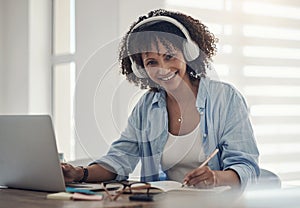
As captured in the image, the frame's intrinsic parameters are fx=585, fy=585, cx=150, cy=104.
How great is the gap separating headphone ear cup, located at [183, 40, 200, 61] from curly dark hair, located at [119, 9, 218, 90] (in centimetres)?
1

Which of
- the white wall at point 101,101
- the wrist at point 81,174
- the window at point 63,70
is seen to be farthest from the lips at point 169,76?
the window at point 63,70

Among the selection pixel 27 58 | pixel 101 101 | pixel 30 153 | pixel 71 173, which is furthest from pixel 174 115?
pixel 27 58

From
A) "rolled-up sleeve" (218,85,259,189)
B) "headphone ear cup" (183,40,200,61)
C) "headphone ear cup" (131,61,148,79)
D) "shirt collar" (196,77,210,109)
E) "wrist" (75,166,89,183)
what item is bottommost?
"wrist" (75,166,89,183)

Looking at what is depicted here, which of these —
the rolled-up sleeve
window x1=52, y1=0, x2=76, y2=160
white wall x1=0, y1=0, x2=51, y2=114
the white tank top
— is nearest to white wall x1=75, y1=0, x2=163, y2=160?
the white tank top

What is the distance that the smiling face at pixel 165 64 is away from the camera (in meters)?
1.37

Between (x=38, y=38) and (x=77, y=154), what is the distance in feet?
3.10

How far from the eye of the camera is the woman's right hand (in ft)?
4.66

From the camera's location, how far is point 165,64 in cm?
138

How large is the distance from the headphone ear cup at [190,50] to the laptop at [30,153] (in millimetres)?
404

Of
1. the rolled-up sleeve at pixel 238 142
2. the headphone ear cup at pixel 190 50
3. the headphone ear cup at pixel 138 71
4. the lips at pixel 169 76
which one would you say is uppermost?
the headphone ear cup at pixel 190 50

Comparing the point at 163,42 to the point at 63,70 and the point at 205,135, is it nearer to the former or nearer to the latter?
the point at 205,135

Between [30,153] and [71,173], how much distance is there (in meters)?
0.19

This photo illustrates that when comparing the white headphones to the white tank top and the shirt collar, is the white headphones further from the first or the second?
the white tank top

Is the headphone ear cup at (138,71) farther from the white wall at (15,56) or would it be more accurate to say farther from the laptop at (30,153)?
the white wall at (15,56)
